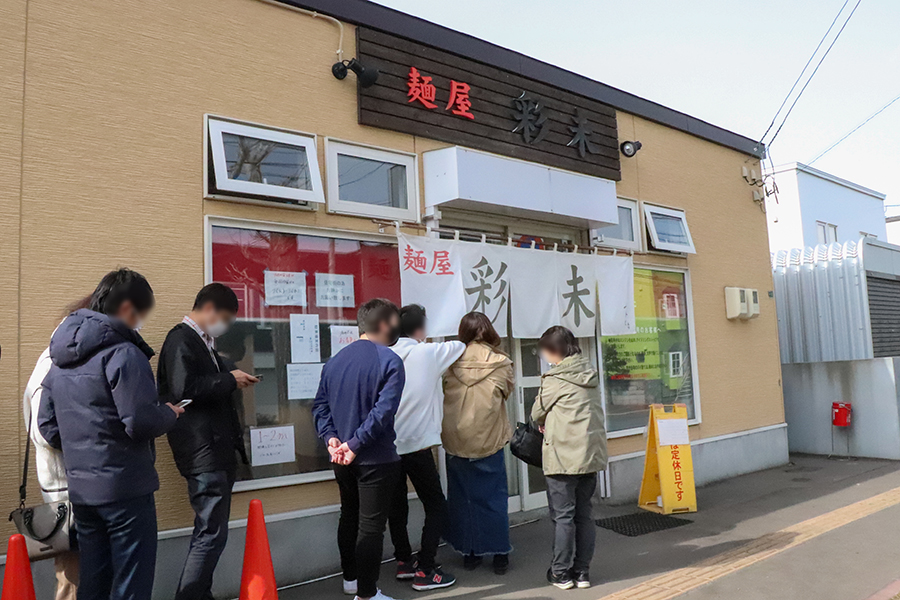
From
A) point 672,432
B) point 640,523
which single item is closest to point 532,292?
point 672,432

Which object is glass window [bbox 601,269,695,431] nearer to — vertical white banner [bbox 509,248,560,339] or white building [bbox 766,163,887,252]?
vertical white banner [bbox 509,248,560,339]

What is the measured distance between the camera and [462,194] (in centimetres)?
607

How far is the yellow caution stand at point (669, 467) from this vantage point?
7.06m

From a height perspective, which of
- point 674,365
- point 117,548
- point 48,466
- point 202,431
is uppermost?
point 674,365

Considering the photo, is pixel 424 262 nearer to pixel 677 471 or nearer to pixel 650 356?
pixel 677 471

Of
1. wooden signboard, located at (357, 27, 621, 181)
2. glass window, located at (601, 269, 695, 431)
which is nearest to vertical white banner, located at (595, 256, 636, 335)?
glass window, located at (601, 269, 695, 431)

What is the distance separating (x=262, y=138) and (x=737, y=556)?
501cm

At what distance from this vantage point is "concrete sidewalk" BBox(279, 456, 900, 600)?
15.7 ft

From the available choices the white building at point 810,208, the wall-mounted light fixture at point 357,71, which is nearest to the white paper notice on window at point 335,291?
the wall-mounted light fixture at point 357,71

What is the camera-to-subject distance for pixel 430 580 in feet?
16.1

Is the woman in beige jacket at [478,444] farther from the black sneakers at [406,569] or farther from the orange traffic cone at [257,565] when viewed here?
the orange traffic cone at [257,565]

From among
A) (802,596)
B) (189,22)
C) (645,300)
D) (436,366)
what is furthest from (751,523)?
(189,22)

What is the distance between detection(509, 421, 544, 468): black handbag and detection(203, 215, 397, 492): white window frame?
146cm

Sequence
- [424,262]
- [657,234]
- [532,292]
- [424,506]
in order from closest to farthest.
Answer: [424,506] → [424,262] → [532,292] → [657,234]
